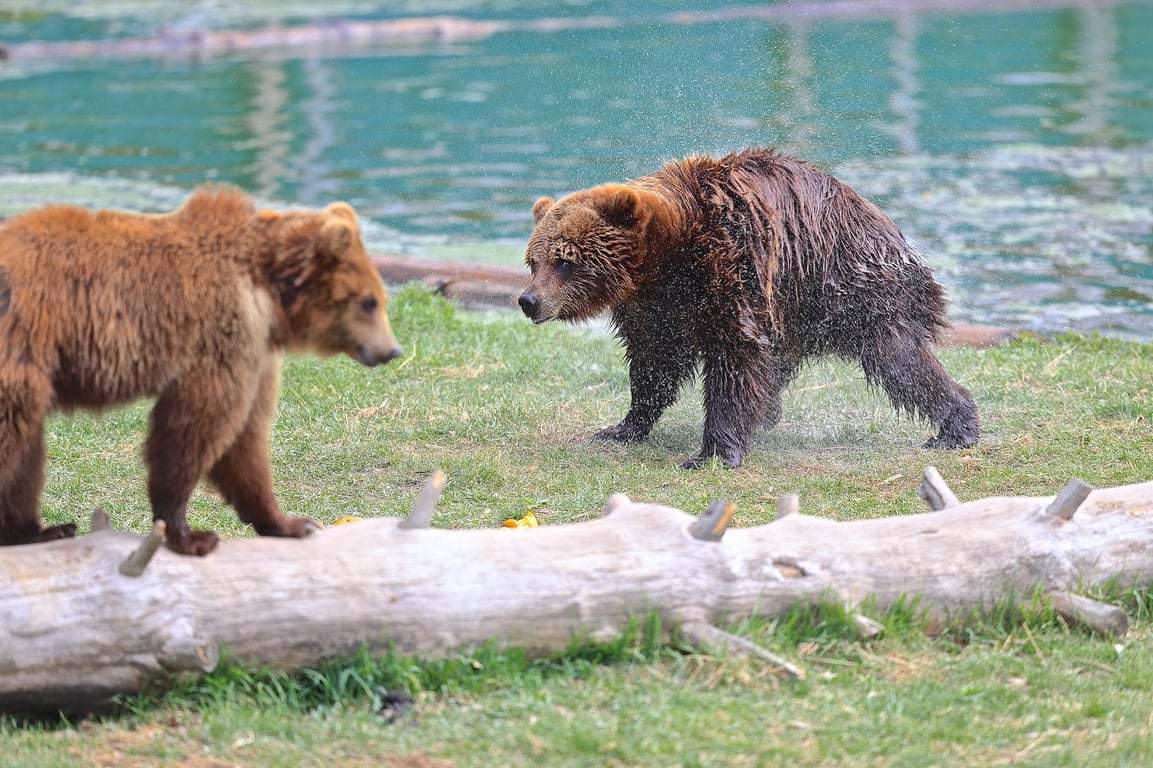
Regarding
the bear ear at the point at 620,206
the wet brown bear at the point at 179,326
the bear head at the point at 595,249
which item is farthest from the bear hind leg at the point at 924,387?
the wet brown bear at the point at 179,326

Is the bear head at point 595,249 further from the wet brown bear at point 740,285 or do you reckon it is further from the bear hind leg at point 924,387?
the bear hind leg at point 924,387

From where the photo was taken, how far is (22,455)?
467 cm

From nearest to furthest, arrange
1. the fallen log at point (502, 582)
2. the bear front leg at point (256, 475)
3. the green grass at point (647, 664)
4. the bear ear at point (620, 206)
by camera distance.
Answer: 1. the green grass at point (647, 664)
2. the fallen log at point (502, 582)
3. the bear front leg at point (256, 475)
4. the bear ear at point (620, 206)

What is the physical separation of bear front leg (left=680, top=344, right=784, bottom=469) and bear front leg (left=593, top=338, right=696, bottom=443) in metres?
0.36

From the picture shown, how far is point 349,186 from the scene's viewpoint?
56.4 feet

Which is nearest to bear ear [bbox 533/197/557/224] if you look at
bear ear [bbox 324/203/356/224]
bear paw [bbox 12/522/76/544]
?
bear ear [bbox 324/203/356/224]

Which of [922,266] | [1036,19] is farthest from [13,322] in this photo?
[1036,19]

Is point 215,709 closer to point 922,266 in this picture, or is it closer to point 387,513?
point 387,513

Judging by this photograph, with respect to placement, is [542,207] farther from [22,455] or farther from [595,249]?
[22,455]

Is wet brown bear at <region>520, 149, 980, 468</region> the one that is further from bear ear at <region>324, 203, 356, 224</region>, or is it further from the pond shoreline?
the pond shoreline

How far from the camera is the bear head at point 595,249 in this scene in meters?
7.45

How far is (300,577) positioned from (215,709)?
1.47 feet

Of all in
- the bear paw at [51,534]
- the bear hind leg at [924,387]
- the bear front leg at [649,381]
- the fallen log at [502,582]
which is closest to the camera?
the fallen log at [502,582]

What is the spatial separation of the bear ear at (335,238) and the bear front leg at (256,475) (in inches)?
17.4
